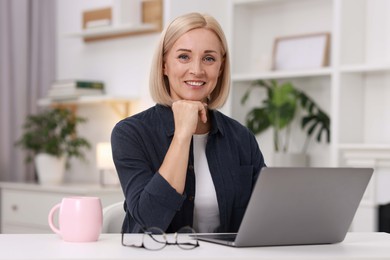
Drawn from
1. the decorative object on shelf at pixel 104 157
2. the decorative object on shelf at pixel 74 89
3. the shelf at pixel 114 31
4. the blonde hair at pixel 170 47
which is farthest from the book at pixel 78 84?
the blonde hair at pixel 170 47

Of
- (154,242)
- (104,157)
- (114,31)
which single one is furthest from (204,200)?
(114,31)

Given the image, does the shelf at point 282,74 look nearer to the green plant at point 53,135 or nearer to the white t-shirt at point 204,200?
the green plant at point 53,135

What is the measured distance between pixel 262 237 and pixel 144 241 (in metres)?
0.24

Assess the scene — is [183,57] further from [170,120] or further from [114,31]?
[114,31]

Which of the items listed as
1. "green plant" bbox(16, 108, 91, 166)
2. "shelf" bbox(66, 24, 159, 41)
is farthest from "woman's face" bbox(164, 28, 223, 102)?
"green plant" bbox(16, 108, 91, 166)

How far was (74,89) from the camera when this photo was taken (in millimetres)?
4055

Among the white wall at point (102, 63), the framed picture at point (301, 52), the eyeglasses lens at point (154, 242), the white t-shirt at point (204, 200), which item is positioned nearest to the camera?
the eyeglasses lens at point (154, 242)

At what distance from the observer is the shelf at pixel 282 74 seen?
11.2 feet

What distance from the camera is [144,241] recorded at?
4.69 feet

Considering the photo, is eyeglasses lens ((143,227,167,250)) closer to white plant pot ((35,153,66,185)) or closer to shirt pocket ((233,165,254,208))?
shirt pocket ((233,165,254,208))

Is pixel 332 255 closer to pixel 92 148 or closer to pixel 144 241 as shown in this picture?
pixel 144 241

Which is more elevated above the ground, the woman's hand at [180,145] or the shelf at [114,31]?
the shelf at [114,31]

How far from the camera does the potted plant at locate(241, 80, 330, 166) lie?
3.49 meters

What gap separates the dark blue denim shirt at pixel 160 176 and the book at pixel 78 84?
83.8 inches
